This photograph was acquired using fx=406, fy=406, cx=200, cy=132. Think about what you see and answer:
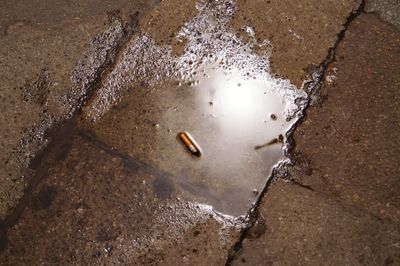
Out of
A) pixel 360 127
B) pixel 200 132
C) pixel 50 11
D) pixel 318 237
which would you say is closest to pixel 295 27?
pixel 360 127

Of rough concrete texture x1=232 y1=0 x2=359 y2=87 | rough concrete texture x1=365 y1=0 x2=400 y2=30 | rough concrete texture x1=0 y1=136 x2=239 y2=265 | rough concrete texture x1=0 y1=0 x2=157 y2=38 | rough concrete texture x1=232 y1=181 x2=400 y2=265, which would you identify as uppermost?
rough concrete texture x1=365 y1=0 x2=400 y2=30

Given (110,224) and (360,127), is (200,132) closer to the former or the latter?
(110,224)

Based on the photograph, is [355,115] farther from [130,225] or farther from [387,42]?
[130,225]

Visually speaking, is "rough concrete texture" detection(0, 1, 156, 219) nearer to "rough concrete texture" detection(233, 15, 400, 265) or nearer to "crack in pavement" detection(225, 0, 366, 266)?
"crack in pavement" detection(225, 0, 366, 266)

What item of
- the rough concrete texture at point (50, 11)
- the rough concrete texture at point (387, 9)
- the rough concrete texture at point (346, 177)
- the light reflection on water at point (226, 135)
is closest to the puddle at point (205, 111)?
the light reflection on water at point (226, 135)

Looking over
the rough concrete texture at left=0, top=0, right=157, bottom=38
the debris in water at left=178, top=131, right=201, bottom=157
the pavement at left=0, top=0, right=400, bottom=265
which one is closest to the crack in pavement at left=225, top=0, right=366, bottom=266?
the pavement at left=0, top=0, right=400, bottom=265

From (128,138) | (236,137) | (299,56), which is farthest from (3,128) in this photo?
(299,56)
